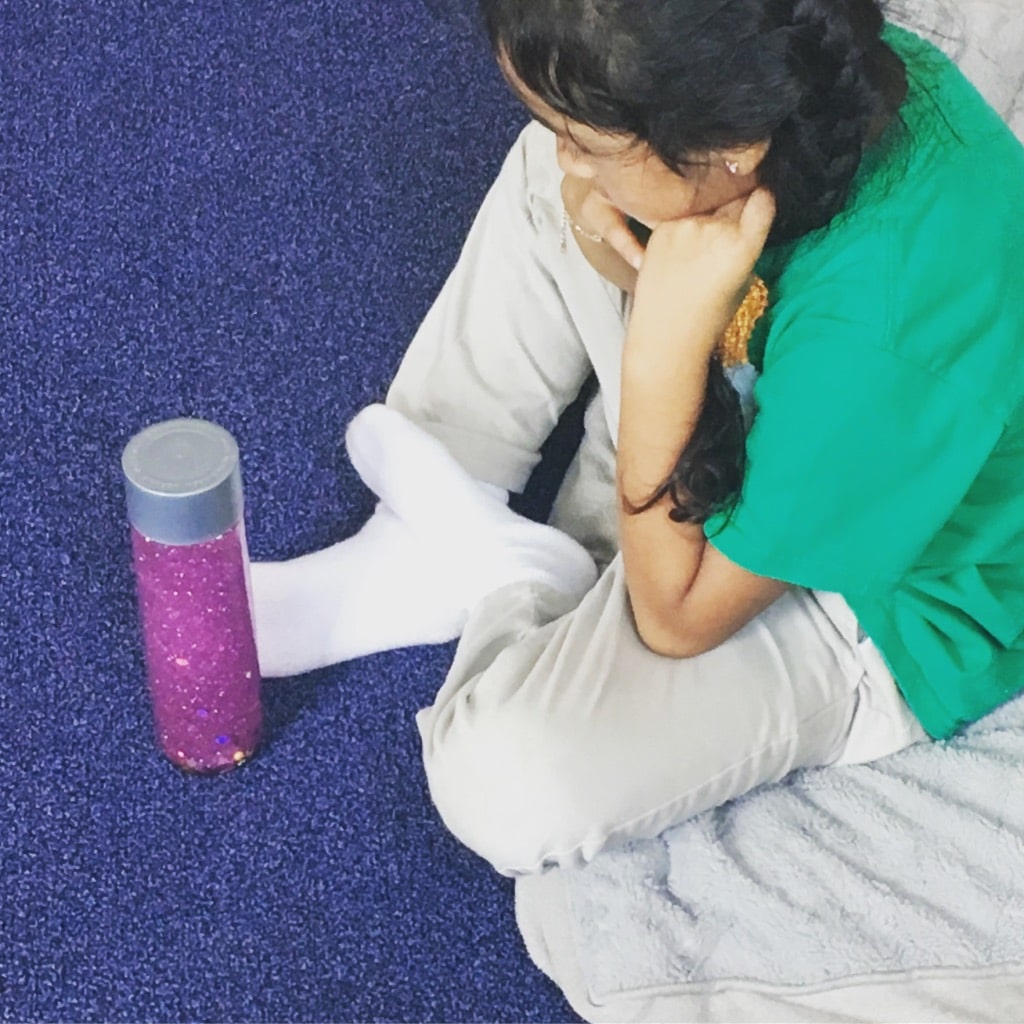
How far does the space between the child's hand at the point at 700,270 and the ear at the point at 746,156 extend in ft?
0.07

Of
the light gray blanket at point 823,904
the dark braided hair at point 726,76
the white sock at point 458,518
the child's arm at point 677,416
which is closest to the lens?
the dark braided hair at point 726,76

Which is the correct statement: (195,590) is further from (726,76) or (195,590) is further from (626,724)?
(726,76)

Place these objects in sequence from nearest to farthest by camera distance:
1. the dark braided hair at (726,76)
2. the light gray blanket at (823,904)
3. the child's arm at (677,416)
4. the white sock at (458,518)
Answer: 1. the dark braided hair at (726,76)
2. the child's arm at (677,416)
3. the light gray blanket at (823,904)
4. the white sock at (458,518)

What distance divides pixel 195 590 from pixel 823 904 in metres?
0.43

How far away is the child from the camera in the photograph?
696mm

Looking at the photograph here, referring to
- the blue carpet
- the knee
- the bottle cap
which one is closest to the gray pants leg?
the knee

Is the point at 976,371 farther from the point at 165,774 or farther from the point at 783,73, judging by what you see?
the point at 165,774

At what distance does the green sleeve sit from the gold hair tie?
50mm

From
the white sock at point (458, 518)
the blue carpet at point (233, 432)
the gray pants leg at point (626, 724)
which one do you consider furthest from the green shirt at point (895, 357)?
the blue carpet at point (233, 432)

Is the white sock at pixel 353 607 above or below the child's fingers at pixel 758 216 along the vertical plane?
below

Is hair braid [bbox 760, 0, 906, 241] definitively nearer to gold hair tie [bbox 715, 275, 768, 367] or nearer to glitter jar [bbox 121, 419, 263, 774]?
gold hair tie [bbox 715, 275, 768, 367]

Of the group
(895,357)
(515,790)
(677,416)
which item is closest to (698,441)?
(677,416)

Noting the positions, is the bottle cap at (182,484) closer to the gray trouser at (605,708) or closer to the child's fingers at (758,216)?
the gray trouser at (605,708)

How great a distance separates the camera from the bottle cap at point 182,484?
81 cm
